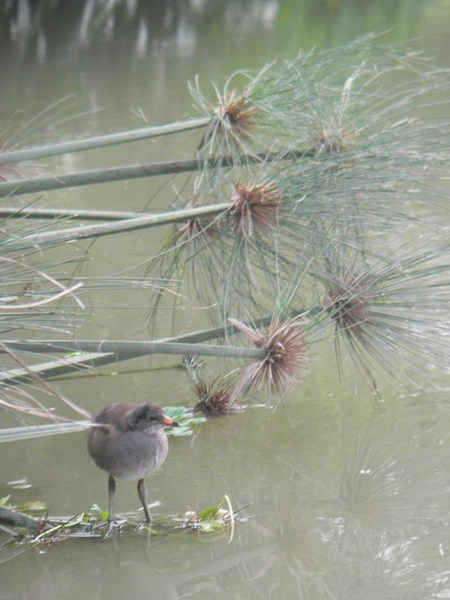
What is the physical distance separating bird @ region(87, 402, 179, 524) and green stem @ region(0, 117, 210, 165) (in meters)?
0.55

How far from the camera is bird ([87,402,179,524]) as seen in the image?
7.33 feet

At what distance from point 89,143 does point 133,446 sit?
65cm

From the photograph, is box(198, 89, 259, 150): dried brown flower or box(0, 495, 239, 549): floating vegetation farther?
box(198, 89, 259, 150): dried brown flower

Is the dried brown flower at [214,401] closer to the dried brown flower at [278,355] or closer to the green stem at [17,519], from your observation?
the dried brown flower at [278,355]

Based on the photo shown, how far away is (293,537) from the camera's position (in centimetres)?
217

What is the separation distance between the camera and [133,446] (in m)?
2.23

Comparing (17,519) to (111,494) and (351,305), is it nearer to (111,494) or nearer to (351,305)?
(111,494)

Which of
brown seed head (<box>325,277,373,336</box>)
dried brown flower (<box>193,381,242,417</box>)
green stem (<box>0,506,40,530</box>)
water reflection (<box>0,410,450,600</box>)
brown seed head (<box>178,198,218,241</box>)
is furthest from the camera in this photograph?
dried brown flower (<box>193,381,242,417</box>)

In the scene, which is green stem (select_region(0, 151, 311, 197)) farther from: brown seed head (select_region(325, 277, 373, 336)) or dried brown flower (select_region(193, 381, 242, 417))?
dried brown flower (select_region(193, 381, 242, 417))

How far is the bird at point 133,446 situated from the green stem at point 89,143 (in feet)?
1.81

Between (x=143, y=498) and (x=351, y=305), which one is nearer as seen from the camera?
(x=143, y=498)

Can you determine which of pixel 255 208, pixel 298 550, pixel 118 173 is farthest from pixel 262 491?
pixel 118 173

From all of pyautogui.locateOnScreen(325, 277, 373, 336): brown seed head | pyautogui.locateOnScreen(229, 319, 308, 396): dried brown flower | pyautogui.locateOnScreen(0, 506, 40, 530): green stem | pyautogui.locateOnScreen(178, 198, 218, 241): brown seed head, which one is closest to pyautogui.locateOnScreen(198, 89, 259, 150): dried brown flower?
pyautogui.locateOnScreen(178, 198, 218, 241): brown seed head

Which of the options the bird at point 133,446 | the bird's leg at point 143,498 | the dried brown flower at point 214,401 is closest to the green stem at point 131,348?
the bird at point 133,446
